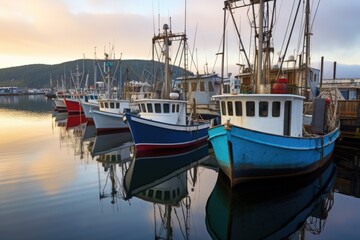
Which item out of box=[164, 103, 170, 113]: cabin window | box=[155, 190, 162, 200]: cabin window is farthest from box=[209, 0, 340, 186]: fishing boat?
box=[164, 103, 170, 113]: cabin window

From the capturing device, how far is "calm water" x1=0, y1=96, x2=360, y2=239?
833cm

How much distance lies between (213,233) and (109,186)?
5.86 metres

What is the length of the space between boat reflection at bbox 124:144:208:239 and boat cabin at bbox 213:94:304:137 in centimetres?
391

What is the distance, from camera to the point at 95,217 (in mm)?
9156

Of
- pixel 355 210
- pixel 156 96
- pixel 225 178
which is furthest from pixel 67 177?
pixel 355 210

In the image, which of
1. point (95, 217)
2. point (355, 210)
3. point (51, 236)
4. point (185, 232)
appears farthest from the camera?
point (355, 210)

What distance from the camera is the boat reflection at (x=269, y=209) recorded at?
8.33 metres

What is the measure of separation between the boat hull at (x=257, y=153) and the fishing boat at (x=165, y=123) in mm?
6498

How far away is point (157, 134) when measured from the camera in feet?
57.2

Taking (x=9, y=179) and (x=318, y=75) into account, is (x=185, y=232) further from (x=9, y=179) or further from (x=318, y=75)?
(x=318, y=75)

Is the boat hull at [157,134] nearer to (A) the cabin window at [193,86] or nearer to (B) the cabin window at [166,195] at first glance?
(B) the cabin window at [166,195]

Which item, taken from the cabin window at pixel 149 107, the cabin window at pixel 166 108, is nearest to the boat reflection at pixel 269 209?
the cabin window at pixel 166 108

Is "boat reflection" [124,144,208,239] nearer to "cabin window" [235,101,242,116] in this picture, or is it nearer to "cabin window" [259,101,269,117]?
"cabin window" [235,101,242,116]

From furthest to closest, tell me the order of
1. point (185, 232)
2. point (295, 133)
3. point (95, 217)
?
point (295, 133), point (95, 217), point (185, 232)
